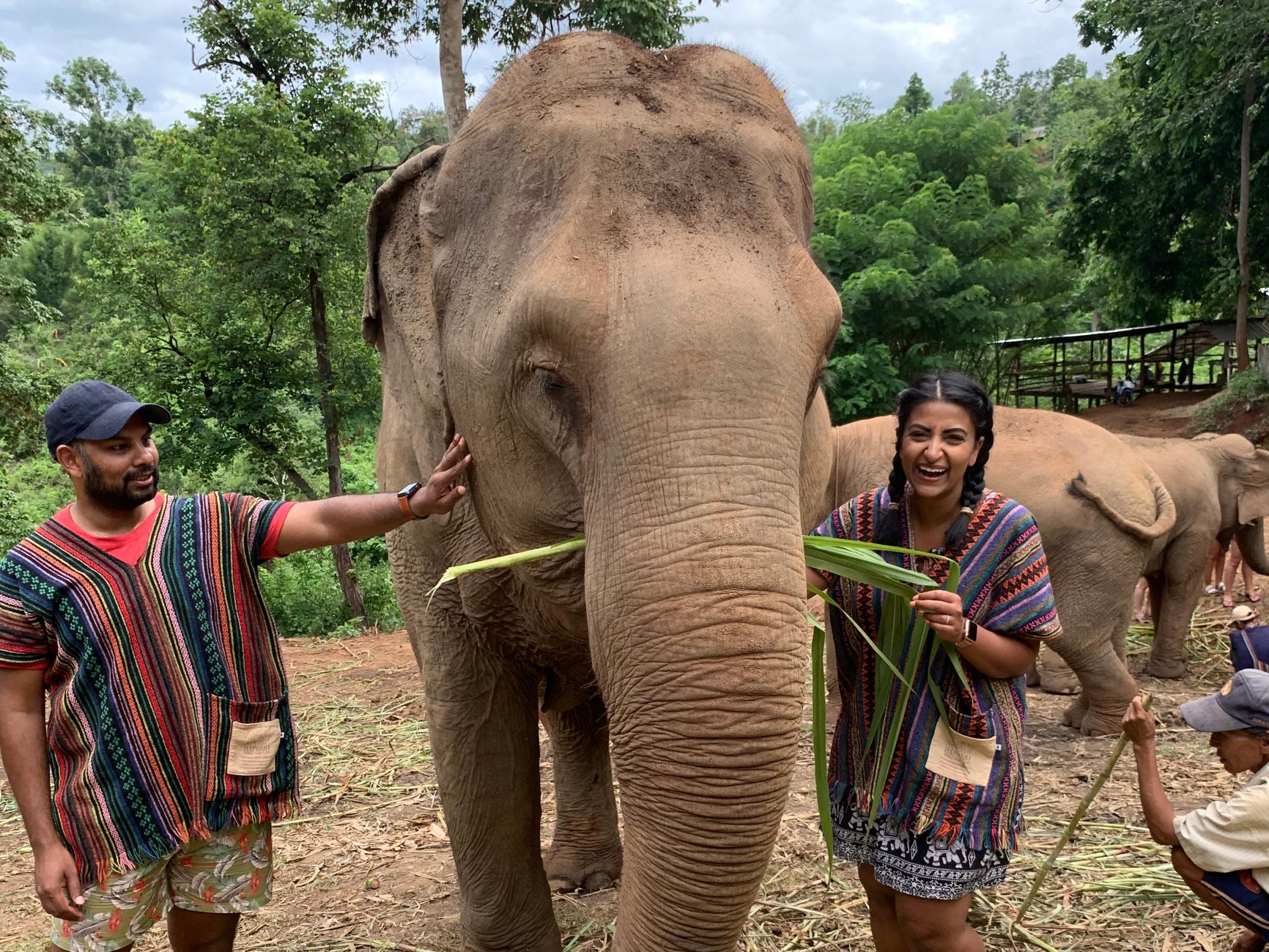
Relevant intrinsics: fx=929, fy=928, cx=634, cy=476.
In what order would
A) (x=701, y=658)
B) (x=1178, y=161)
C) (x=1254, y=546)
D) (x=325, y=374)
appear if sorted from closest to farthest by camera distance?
(x=701, y=658) < (x=1254, y=546) < (x=325, y=374) < (x=1178, y=161)

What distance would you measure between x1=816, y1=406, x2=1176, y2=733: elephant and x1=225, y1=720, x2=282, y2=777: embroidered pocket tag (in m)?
4.43

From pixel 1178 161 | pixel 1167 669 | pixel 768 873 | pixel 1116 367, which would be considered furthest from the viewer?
pixel 1116 367

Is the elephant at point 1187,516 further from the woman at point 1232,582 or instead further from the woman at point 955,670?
the woman at point 955,670

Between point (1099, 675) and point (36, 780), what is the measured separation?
19.3ft

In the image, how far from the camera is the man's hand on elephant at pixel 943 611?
2.04m

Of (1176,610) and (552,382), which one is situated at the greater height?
(552,382)

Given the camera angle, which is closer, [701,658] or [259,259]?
[701,658]

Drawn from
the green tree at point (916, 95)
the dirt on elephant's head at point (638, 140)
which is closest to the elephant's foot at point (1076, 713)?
the dirt on elephant's head at point (638, 140)

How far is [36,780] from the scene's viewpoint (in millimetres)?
2238

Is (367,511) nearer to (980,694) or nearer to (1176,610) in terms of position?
(980,694)

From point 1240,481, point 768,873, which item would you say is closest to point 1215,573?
point 1240,481

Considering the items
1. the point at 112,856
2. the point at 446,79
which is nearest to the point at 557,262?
the point at 112,856

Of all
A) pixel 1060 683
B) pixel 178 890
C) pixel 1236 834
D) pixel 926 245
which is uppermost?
pixel 926 245

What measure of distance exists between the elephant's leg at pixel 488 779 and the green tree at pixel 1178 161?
17.0m
